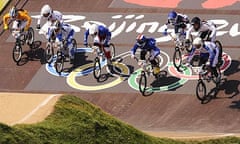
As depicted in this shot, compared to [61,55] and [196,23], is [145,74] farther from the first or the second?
[61,55]

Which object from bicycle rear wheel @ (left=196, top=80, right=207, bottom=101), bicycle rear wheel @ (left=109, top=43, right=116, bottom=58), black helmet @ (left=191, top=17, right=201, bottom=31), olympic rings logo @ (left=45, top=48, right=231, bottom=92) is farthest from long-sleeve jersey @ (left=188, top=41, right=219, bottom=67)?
bicycle rear wheel @ (left=109, top=43, right=116, bottom=58)

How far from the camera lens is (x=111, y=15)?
28.4 meters

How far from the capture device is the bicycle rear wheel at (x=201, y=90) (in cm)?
2178

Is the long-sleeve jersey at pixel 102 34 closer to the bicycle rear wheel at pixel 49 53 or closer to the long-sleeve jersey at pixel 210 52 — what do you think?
the bicycle rear wheel at pixel 49 53

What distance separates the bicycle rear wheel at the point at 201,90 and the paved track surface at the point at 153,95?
27 centimetres

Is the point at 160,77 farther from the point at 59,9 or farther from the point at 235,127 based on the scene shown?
the point at 59,9

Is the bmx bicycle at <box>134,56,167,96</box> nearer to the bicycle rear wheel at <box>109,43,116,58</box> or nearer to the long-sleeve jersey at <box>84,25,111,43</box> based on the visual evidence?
the long-sleeve jersey at <box>84,25,111,43</box>

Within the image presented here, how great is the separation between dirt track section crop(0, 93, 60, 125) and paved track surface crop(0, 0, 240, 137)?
580 centimetres

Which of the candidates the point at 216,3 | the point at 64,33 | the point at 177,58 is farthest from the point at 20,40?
the point at 216,3

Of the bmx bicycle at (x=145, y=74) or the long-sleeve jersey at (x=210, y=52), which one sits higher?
the long-sleeve jersey at (x=210, y=52)

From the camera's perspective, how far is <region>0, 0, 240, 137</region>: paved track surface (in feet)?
68.8

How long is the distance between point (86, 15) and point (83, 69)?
4450mm

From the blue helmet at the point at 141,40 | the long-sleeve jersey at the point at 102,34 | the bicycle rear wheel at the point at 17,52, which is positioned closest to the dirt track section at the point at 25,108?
the blue helmet at the point at 141,40

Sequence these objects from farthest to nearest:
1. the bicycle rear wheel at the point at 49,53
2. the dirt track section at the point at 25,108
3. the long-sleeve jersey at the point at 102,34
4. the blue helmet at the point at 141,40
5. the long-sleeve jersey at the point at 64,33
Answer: the bicycle rear wheel at the point at 49,53, the long-sleeve jersey at the point at 64,33, the long-sleeve jersey at the point at 102,34, the blue helmet at the point at 141,40, the dirt track section at the point at 25,108
